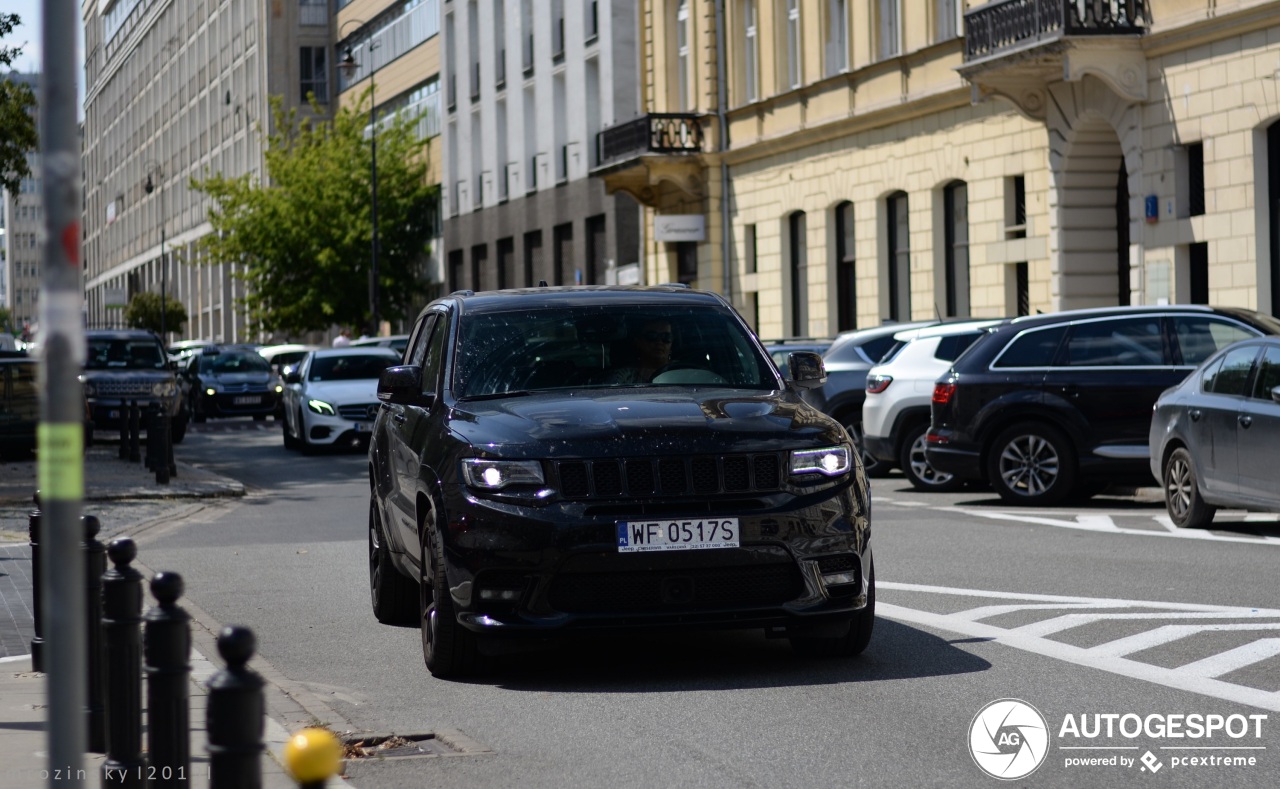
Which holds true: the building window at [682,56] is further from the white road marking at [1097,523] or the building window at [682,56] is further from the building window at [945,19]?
the white road marking at [1097,523]

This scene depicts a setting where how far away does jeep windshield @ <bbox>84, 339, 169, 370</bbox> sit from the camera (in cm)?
3312

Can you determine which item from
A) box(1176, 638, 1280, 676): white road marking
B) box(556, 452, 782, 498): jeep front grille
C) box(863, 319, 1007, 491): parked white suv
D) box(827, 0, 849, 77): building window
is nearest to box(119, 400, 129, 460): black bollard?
box(863, 319, 1007, 491): parked white suv

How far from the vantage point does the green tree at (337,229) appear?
66.2 metres

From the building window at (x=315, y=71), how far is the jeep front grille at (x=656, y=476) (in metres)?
77.1

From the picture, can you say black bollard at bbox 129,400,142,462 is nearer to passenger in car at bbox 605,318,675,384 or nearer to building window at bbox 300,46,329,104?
passenger in car at bbox 605,318,675,384

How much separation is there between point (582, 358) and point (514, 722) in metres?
2.32

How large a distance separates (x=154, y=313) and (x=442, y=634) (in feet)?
345

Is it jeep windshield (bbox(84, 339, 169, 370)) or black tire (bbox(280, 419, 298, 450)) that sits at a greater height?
jeep windshield (bbox(84, 339, 169, 370))

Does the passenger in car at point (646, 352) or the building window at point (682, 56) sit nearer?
the passenger in car at point (646, 352)

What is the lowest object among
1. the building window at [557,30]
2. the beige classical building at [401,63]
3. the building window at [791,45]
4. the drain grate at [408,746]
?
the drain grate at [408,746]

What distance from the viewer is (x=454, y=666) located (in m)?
8.63

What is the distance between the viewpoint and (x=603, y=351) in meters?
9.50

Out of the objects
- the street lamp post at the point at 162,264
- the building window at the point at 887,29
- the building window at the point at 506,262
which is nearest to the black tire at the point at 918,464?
the building window at the point at 887,29

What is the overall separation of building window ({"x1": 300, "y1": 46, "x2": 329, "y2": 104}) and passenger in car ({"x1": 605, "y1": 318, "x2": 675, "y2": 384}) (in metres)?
75.6
